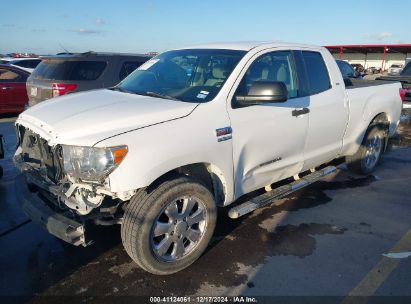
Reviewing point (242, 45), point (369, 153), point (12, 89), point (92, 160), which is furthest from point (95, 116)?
point (12, 89)

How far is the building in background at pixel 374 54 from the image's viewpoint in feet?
166

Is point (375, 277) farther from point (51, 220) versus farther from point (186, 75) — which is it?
point (51, 220)

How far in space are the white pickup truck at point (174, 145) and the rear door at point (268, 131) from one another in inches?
0.5

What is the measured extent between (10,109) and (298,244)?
9.93 metres

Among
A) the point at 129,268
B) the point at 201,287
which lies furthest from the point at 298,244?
the point at 129,268

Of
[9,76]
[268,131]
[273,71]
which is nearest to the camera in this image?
[268,131]

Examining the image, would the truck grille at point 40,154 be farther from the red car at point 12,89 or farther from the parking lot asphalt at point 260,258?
the red car at point 12,89

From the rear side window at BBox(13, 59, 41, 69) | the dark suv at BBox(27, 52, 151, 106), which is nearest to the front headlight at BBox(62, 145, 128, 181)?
the dark suv at BBox(27, 52, 151, 106)

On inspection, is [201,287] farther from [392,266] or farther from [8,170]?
[8,170]

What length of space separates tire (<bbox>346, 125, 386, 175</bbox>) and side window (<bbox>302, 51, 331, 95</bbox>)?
4.76 ft

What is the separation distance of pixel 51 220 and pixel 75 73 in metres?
4.71

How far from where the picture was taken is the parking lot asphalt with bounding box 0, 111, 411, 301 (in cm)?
305

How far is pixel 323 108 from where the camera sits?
4.36m

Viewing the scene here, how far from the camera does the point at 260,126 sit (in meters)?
3.54
